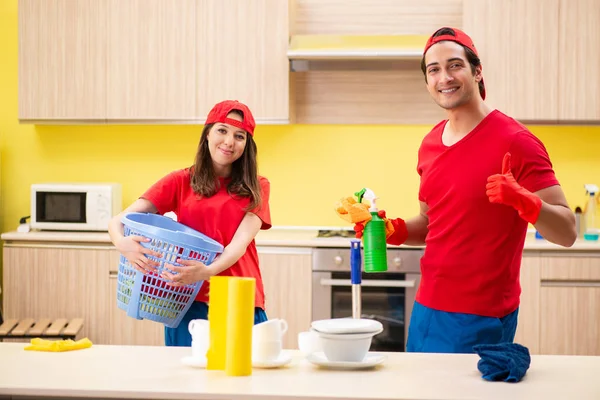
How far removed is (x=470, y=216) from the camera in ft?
7.30

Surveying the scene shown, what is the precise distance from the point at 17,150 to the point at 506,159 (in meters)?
3.58

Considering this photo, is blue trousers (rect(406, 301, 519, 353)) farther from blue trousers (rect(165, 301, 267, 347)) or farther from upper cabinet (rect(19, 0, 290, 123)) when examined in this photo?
upper cabinet (rect(19, 0, 290, 123))

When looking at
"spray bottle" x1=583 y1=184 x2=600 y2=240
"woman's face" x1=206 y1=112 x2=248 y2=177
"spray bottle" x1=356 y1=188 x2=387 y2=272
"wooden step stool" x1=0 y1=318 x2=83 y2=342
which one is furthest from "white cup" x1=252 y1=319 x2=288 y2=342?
"spray bottle" x1=583 y1=184 x2=600 y2=240

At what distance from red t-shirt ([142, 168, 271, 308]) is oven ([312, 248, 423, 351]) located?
4.73 feet

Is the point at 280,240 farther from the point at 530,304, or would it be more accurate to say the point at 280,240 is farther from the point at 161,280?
the point at 161,280

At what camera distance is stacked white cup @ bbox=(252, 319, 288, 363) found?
192 centimetres

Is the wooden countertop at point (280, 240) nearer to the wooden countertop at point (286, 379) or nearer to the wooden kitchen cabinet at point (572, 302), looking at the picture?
the wooden kitchen cabinet at point (572, 302)

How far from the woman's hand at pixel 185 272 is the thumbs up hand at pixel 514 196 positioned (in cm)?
85

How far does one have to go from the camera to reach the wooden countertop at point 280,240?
402 centimetres

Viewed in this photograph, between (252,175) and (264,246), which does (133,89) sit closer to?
(264,246)

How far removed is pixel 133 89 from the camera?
4.39m

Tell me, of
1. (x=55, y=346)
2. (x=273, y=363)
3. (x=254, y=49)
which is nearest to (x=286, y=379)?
(x=273, y=363)

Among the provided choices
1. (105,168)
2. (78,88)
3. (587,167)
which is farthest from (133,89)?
(587,167)

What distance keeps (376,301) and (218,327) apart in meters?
2.29
